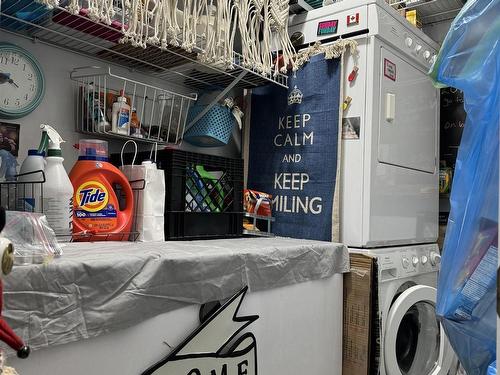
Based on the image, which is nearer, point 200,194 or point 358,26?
point 200,194

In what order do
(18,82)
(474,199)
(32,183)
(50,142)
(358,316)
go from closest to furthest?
(474,199)
(32,183)
(50,142)
(18,82)
(358,316)

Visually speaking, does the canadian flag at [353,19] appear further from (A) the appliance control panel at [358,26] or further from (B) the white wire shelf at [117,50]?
(B) the white wire shelf at [117,50]

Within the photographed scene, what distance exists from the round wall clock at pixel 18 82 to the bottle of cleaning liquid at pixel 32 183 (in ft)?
0.97

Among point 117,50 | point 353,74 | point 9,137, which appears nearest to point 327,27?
point 353,74

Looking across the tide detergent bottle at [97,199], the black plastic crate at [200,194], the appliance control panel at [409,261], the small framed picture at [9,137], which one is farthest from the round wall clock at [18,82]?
the appliance control panel at [409,261]

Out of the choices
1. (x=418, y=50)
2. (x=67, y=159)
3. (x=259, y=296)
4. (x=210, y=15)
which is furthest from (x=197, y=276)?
(x=418, y=50)

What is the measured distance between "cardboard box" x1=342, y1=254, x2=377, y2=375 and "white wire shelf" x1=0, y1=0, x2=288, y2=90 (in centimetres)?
94

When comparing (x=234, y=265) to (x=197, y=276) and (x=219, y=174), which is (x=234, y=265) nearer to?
(x=197, y=276)

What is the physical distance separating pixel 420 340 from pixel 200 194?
138 centimetres

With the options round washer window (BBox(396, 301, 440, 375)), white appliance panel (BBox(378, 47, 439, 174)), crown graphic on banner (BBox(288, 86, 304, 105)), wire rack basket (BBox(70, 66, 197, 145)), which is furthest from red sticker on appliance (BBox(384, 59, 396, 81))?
round washer window (BBox(396, 301, 440, 375))

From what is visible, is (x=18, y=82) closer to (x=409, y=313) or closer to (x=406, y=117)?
(x=406, y=117)

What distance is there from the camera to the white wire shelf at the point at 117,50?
1.36m

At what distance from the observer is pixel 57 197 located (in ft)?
3.90

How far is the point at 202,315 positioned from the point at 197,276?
0.39 ft
